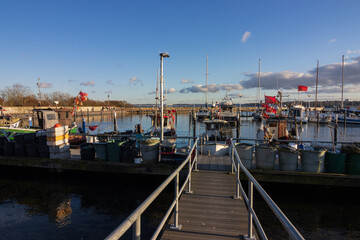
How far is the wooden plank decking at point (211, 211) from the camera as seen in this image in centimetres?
410

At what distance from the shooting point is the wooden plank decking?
4.10 m

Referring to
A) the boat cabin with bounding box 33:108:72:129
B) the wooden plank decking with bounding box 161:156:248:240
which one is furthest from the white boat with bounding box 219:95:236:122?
the wooden plank decking with bounding box 161:156:248:240

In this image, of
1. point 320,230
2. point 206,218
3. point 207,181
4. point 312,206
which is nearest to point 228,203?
point 206,218

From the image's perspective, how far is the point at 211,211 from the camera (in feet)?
16.5

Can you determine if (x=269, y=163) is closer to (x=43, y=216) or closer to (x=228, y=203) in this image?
(x=228, y=203)

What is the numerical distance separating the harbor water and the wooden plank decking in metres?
2.22

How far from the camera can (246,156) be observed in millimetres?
9305

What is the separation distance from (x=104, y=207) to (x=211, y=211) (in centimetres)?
532

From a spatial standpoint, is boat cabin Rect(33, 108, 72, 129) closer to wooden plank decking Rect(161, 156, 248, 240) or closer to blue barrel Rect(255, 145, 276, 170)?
wooden plank decking Rect(161, 156, 248, 240)

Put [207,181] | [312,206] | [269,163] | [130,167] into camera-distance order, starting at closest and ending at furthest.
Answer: [207,181] < [312,206] < [269,163] < [130,167]

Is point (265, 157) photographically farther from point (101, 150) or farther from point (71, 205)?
point (71, 205)

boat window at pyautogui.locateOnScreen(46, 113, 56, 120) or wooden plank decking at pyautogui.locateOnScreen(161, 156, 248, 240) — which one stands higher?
boat window at pyautogui.locateOnScreen(46, 113, 56, 120)

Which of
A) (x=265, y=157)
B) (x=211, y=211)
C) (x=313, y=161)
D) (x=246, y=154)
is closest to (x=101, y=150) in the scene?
(x=246, y=154)

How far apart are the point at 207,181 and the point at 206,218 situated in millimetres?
2407
